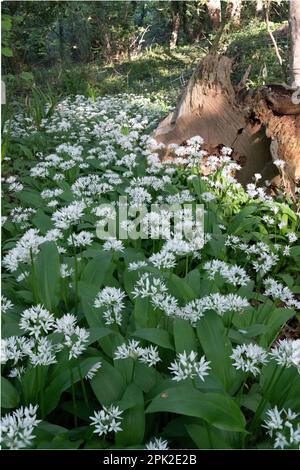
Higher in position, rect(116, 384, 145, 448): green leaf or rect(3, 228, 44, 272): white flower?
rect(3, 228, 44, 272): white flower

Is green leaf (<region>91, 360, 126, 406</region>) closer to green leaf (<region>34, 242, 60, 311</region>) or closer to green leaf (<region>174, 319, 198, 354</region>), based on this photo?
green leaf (<region>174, 319, 198, 354</region>)

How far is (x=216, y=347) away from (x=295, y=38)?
6123 millimetres

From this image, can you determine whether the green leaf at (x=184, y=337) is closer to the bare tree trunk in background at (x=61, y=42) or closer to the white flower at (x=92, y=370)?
the white flower at (x=92, y=370)

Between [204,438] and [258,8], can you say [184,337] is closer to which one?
[204,438]

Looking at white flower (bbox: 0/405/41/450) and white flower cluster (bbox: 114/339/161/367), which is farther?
white flower cluster (bbox: 114/339/161/367)

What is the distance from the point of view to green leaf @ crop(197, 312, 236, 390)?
195cm

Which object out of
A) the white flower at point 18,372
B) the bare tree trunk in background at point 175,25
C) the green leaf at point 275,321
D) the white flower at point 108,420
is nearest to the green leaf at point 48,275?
the white flower at point 18,372

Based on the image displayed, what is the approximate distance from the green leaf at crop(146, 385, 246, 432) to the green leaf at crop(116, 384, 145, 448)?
0.24 m

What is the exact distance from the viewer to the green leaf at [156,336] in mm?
1987

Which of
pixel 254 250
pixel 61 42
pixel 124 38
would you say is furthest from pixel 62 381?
pixel 124 38

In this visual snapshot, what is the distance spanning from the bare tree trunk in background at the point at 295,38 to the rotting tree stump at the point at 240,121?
1.35 meters

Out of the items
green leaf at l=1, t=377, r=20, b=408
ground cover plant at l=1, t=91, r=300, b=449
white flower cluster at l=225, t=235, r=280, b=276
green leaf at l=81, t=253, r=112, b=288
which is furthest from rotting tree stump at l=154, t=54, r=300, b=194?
green leaf at l=1, t=377, r=20, b=408

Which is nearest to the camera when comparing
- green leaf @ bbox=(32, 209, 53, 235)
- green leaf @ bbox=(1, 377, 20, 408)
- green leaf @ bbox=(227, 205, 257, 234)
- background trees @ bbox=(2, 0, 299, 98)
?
green leaf @ bbox=(1, 377, 20, 408)

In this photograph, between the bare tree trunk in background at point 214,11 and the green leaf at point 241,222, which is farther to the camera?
the bare tree trunk in background at point 214,11
